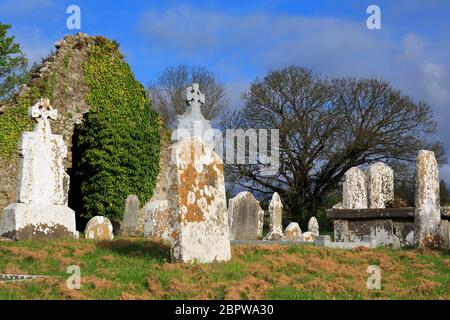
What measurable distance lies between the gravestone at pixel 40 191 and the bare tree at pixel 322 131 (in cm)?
2419

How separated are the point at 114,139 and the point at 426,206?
52.4ft

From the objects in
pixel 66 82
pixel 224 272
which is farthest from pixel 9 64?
pixel 224 272

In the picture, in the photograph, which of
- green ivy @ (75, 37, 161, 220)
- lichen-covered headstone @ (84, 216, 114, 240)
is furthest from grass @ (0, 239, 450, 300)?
green ivy @ (75, 37, 161, 220)

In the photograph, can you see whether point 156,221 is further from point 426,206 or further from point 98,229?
point 426,206

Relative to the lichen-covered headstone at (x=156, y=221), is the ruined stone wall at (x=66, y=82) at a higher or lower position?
higher

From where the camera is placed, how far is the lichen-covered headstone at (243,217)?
58.3 ft

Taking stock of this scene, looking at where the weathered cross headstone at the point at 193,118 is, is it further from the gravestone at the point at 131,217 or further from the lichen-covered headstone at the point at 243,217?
the gravestone at the point at 131,217

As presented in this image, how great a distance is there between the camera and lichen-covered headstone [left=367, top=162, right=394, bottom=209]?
737 inches

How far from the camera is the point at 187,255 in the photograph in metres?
9.62

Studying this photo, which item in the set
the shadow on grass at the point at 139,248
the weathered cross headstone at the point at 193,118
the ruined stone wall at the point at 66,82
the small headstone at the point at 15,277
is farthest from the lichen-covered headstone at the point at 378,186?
the ruined stone wall at the point at 66,82

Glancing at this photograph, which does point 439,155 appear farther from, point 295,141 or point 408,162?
point 295,141

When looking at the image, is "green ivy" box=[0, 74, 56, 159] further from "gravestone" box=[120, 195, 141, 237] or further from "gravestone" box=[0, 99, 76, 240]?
"gravestone" box=[0, 99, 76, 240]

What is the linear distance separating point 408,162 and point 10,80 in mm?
26706

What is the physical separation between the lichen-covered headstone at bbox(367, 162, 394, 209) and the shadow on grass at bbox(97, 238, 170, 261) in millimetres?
8910
